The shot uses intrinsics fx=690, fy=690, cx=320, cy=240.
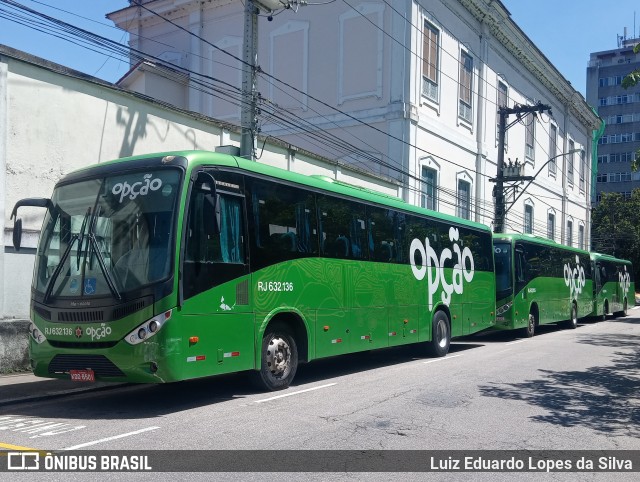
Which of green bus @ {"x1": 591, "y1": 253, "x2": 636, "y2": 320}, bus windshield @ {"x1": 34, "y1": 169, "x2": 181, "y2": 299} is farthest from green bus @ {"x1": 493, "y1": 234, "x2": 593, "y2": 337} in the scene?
bus windshield @ {"x1": 34, "y1": 169, "x2": 181, "y2": 299}

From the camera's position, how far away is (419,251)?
1544 cm

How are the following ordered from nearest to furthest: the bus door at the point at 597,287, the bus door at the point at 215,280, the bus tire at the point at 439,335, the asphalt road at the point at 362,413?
the asphalt road at the point at 362,413 → the bus door at the point at 215,280 → the bus tire at the point at 439,335 → the bus door at the point at 597,287

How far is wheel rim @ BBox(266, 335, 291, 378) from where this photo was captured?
10500 mm

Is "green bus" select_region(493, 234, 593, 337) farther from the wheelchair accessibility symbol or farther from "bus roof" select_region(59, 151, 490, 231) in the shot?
the wheelchair accessibility symbol

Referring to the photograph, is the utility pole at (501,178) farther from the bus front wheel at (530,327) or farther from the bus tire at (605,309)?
the bus tire at (605,309)

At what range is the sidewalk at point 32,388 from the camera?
9880 millimetres

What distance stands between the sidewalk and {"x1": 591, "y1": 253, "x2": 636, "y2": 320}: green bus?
2707 centimetres

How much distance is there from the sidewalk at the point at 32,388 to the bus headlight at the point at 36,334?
3.29 feet

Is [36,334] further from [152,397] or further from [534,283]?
[534,283]

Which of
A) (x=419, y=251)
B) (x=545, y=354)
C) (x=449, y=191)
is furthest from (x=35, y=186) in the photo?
(x=449, y=191)

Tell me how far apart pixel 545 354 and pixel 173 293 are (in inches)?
442

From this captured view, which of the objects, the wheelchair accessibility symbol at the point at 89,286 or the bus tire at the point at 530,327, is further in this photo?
the bus tire at the point at 530,327

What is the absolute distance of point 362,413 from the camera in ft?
29.3

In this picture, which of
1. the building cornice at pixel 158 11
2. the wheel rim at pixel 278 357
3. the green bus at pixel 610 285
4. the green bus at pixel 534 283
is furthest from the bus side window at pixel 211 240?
the green bus at pixel 610 285
